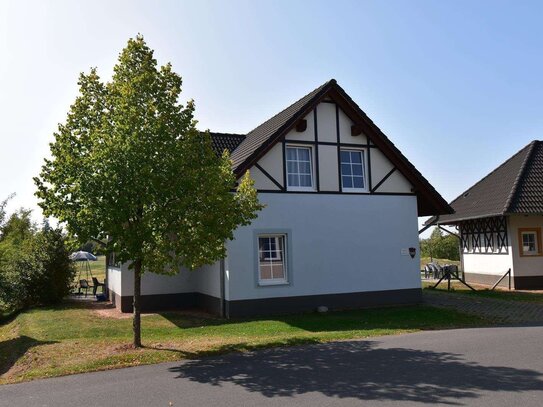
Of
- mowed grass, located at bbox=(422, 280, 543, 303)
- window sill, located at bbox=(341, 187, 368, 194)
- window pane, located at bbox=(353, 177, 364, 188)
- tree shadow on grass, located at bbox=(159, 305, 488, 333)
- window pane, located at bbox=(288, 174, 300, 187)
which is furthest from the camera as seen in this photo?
mowed grass, located at bbox=(422, 280, 543, 303)

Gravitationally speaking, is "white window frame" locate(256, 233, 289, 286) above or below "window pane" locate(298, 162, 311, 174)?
below

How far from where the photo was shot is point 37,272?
20141mm

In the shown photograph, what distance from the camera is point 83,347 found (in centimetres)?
1065

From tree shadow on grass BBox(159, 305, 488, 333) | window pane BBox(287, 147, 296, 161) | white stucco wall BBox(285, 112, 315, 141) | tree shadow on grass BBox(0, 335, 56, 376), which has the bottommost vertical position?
tree shadow on grass BBox(0, 335, 56, 376)

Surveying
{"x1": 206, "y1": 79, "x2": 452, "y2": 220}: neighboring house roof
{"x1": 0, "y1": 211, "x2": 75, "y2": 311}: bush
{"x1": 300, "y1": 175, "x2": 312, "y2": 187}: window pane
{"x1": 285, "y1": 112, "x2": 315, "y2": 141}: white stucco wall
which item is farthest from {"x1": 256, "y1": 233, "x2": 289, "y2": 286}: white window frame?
{"x1": 0, "y1": 211, "x2": 75, "y2": 311}: bush

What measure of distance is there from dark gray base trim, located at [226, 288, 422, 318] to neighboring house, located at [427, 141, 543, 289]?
7318 mm

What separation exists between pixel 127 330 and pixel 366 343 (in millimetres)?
6654

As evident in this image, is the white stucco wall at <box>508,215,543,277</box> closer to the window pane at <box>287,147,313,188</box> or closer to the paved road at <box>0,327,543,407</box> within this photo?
the window pane at <box>287,147,313,188</box>

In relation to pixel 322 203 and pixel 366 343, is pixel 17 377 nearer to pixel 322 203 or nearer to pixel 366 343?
pixel 366 343

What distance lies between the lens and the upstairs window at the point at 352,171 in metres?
16.3

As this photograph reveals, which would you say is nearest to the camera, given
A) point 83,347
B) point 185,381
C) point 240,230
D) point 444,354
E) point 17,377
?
point 185,381

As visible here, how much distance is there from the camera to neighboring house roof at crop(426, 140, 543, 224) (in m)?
21.1

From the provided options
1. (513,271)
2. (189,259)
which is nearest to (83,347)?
(189,259)

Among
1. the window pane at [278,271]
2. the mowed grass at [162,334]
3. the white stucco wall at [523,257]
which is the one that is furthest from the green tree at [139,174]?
the white stucco wall at [523,257]
